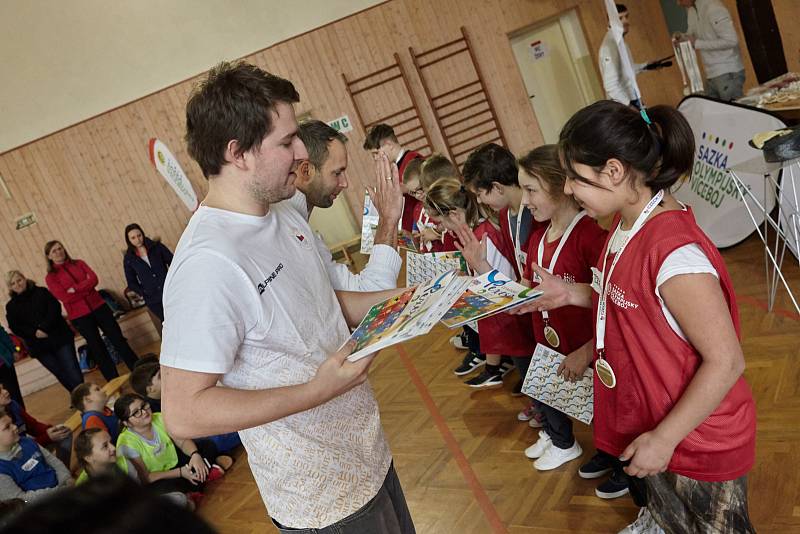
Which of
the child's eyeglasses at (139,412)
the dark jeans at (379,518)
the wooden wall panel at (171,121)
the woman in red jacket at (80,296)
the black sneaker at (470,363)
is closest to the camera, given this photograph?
the dark jeans at (379,518)

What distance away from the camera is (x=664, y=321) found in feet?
5.32

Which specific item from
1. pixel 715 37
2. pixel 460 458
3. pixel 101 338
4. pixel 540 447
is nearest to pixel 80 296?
pixel 101 338

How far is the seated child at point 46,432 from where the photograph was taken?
4.99 m

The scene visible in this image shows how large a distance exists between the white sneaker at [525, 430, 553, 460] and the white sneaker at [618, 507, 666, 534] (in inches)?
31.9

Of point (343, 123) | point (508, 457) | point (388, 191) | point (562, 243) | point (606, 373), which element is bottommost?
point (508, 457)

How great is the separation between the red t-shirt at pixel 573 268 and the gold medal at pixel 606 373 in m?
0.39

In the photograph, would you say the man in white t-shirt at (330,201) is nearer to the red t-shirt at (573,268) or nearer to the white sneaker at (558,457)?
the red t-shirt at (573,268)

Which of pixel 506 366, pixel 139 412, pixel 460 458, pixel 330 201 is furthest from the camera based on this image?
pixel 506 366

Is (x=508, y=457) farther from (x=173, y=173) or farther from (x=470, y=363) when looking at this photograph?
(x=173, y=173)

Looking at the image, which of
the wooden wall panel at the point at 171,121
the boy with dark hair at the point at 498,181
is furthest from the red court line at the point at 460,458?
the wooden wall panel at the point at 171,121

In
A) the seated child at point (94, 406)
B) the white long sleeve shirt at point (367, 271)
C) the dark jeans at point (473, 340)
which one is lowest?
the dark jeans at point (473, 340)

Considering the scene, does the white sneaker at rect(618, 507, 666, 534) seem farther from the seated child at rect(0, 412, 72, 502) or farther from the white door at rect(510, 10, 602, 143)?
the white door at rect(510, 10, 602, 143)

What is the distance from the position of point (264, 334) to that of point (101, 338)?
24.2ft

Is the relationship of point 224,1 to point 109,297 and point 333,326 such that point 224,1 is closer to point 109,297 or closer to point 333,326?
point 109,297
